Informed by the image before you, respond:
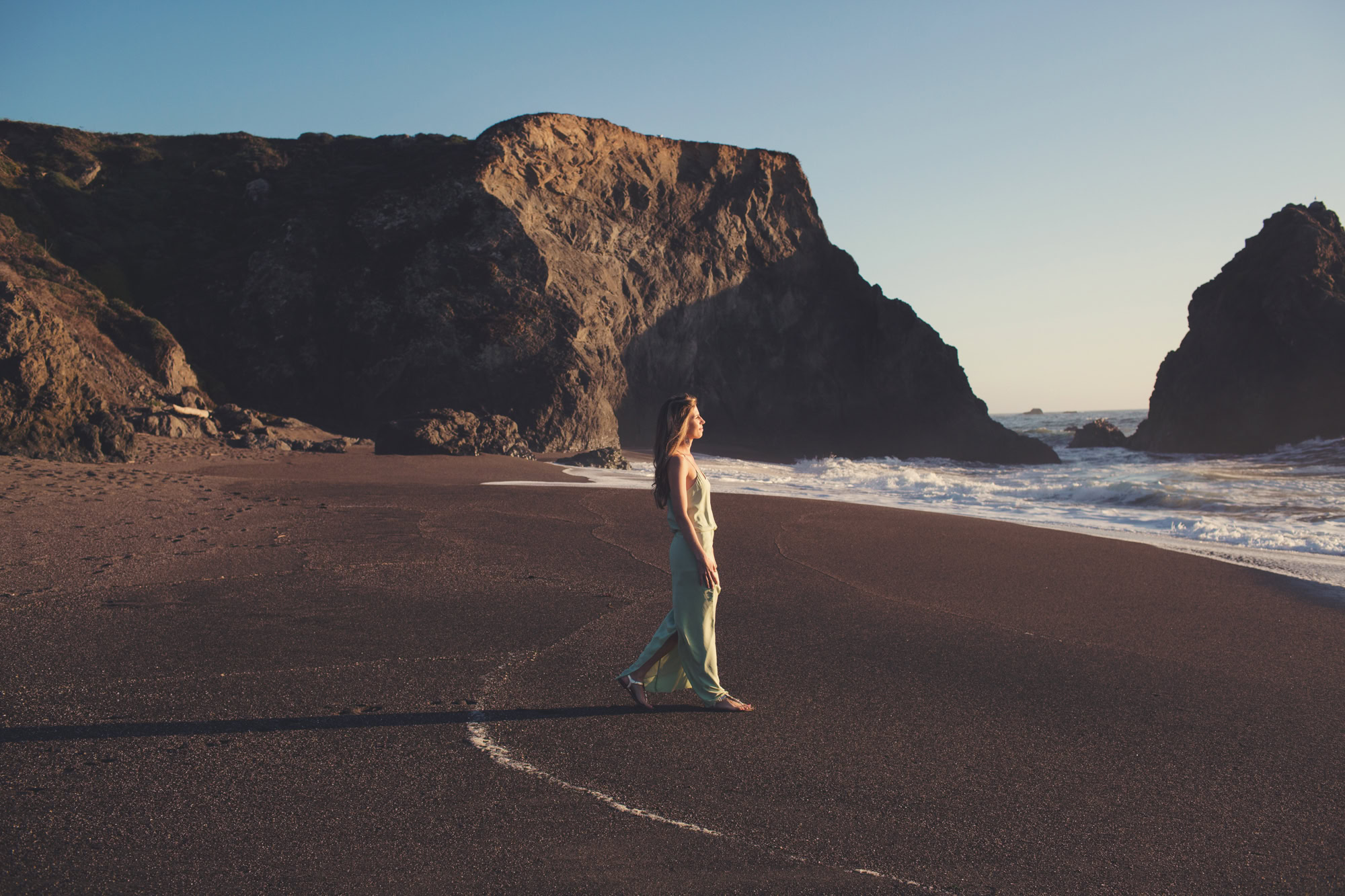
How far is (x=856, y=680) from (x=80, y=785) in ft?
11.9

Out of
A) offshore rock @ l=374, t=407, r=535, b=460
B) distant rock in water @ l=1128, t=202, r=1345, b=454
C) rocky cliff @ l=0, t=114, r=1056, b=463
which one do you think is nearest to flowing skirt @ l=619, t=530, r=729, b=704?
offshore rock @ l=374, t=407, r=535, b=460

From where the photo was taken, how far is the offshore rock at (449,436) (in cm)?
1819

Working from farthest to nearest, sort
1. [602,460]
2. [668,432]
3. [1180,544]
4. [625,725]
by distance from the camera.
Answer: [602,460], [1180,544], [668,432], [625,725]

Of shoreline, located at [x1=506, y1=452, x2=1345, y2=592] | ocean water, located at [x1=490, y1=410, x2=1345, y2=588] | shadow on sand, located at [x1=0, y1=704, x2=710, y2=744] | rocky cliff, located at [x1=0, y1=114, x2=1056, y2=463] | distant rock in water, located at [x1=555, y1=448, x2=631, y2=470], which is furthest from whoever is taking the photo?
rocky cliff, located at [x1=0, y1=114, x2=1056, y2=463]

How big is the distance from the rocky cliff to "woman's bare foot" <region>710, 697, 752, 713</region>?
20.8m

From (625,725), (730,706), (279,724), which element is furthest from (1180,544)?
(279,724)

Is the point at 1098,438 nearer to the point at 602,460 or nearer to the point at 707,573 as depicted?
the point at 602,460

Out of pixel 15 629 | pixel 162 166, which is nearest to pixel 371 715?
pixel 15 629

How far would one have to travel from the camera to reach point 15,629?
4668 millimetres

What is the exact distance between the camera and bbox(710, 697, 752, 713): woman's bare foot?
4.11 meters

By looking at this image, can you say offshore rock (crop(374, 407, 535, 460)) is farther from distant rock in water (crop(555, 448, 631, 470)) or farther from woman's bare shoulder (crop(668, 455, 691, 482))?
woman's bare shoulder (crop(668, 455, 691, 482))

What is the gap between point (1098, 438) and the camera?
47375 millimetres

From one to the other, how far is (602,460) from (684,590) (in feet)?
51.9

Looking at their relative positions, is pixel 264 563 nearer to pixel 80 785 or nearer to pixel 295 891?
pixel 80 785
